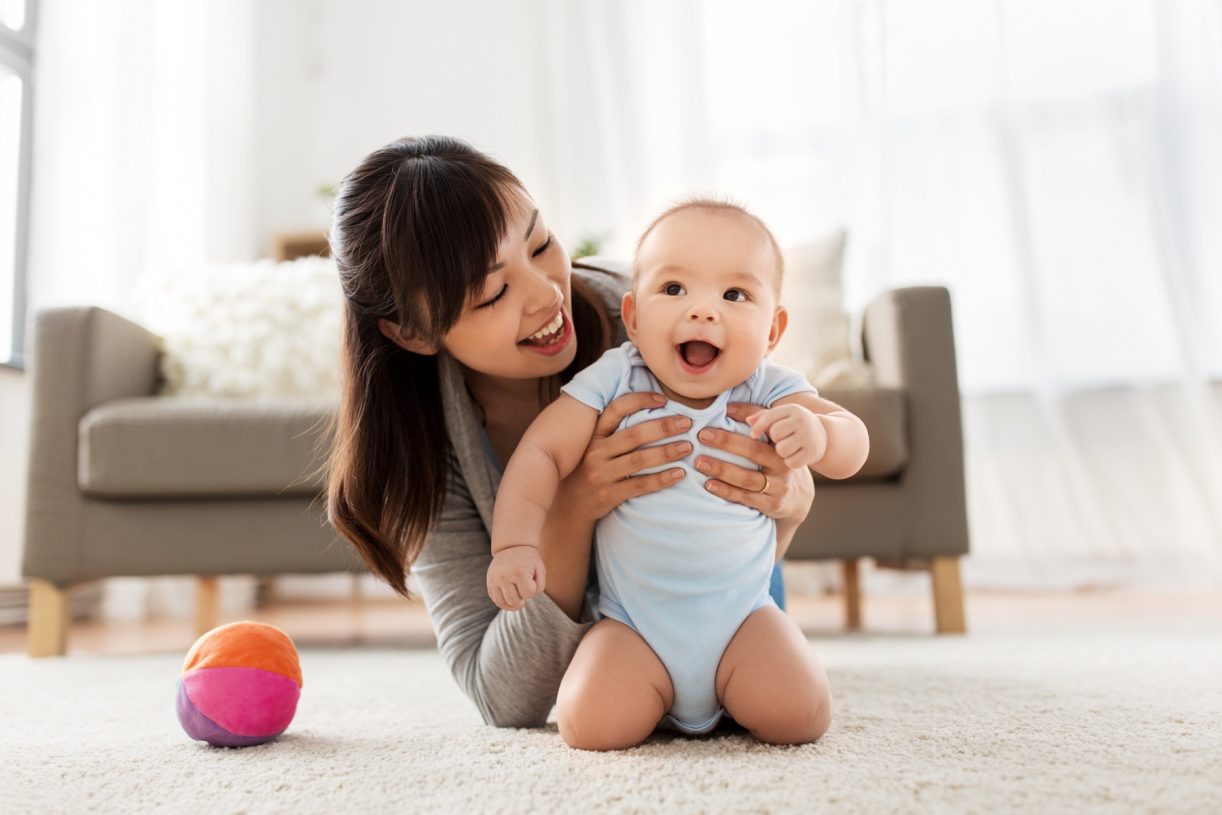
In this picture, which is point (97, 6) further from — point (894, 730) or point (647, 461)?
point (894, 730)

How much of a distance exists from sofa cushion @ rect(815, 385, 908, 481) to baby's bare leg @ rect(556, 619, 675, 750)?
1027 mm

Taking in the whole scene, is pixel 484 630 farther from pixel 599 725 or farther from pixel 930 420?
pixel 930 420

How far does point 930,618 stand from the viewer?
2.33 meters

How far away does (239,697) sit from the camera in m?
0.94

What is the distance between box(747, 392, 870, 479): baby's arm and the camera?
2.79ft

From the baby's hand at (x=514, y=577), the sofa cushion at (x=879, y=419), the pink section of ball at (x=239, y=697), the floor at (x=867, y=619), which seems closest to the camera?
the baby's hand at (x=514, y=577)

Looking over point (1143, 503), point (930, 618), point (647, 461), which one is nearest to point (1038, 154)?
point (1143, 503)

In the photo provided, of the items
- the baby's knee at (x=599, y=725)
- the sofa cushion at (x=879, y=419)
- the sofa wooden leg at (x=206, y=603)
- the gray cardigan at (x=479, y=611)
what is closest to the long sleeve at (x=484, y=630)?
the gray cardigan at (x=479, y=611)

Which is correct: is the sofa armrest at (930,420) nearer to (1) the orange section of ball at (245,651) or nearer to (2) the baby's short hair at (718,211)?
(2) the baby's short hair at (718,211)

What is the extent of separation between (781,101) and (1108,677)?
2.38m

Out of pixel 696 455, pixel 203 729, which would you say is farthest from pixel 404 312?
pixel 203 729

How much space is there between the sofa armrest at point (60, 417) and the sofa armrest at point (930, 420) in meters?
1.52

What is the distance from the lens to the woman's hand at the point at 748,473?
35.3 inches

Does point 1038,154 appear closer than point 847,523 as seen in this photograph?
No
